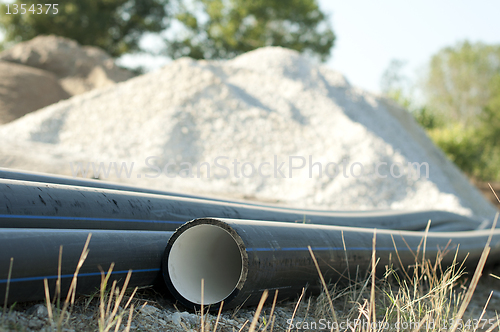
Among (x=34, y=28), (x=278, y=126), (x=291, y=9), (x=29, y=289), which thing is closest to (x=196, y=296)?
(x=29, y=289)

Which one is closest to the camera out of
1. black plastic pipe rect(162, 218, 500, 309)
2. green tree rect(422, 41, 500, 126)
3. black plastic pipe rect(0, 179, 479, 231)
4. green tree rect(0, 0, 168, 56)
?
black plastic pipe rect(162, 218, 500, 309)

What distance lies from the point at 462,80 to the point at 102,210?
31874mm

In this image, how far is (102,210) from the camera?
2008mm

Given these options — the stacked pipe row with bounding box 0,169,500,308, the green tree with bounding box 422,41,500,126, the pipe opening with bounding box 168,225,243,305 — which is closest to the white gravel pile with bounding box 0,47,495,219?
the stacked pipe row with bounding box 0,169,500,308

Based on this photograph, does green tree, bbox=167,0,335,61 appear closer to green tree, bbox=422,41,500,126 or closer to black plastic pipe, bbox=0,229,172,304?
green tree, bbox=422,41,500,126

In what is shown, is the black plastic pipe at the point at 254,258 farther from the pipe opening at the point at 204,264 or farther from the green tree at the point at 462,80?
the green tree at the point at 462,80

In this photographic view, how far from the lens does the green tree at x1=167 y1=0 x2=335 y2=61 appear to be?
61.5ft

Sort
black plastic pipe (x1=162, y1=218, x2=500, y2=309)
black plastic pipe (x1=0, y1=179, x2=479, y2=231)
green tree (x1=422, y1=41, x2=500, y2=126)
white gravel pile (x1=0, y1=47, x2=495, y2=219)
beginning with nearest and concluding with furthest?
black plastic pipe (x1=162, y1=218, x2=500, y2=309) < black plastic pipe (x1=0, y1=179, x2=479, y2=231) < white gravel pile (x1=0, y1=47, x2=495, y2=219) < green tree (x1=422, y1=41, x2=500, y2=126)

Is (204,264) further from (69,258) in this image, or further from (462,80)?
(462,80)

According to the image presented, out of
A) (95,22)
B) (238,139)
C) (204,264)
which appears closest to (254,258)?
(204,264)

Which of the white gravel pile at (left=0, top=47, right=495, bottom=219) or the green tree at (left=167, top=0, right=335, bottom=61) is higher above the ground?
the green tree at (left=167, top=0, right=335, bottom=61)

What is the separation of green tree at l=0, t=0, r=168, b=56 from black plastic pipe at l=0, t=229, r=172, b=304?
1526cm

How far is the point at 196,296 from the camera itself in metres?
1.80

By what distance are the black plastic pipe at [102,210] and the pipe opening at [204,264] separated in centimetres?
36
